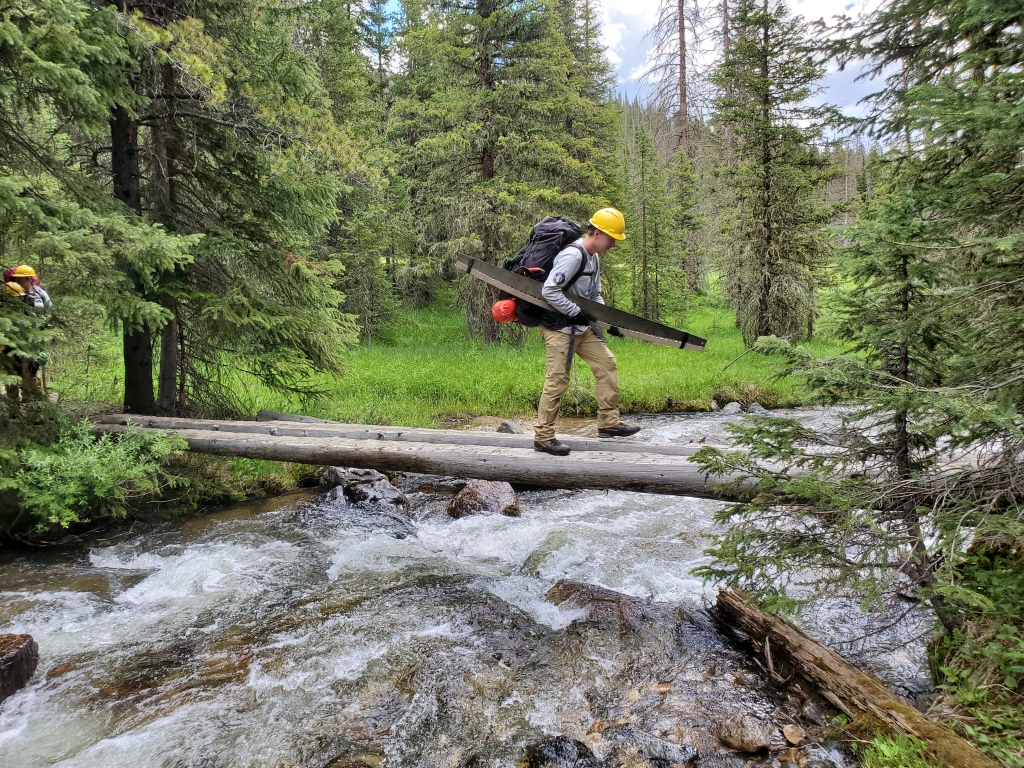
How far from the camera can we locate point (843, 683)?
3.76 meters

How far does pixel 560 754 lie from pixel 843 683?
1959 millimetres

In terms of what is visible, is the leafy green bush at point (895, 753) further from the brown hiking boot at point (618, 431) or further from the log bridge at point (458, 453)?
the brown hiking boot at point (618, 431)

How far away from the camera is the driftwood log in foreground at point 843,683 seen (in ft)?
9.41

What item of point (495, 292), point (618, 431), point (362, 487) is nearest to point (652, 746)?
point (618, 431)

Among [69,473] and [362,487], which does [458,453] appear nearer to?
[362,487]

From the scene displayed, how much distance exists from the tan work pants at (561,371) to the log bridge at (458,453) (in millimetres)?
380

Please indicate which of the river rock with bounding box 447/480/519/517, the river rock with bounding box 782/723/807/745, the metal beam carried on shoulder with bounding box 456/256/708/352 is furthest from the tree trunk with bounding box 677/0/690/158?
the river rock with bounding box 782/723/807/745

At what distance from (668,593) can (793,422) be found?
2.85 metres

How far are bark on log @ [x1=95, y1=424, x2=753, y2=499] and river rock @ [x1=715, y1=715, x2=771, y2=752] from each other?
1.60m

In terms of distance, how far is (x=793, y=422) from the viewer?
354 centimetres

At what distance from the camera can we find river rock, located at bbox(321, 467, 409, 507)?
833 cm

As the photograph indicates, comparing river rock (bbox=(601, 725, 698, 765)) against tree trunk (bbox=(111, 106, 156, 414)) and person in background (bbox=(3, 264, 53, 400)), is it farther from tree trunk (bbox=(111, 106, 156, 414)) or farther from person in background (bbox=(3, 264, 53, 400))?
→ tree trunk (bbox=(111, 106, 156, 414))

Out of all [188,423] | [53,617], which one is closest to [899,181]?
[53,617]

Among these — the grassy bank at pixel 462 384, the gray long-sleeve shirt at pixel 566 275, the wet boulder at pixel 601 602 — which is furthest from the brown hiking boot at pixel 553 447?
the grassy bank at pixel 462 384
